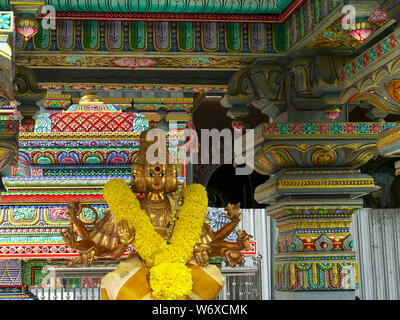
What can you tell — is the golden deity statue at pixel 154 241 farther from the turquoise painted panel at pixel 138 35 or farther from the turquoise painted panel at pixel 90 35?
the turquoise painted panel at pixel 90 35

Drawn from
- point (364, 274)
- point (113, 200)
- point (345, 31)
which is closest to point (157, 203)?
point (113, 200)

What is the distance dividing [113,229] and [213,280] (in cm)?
71

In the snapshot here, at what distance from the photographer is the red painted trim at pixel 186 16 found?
443 cm

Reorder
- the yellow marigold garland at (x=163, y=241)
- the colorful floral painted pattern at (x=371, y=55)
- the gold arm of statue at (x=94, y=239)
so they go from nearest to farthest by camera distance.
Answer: the colorful floral painted pattern at (x=371, y=55)
the yellow marigold garland at (x=163, y=241)
the gold arm of statue at (x=94, y=239)

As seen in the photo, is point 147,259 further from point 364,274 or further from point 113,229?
point 364,274

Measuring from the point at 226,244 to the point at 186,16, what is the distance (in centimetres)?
157

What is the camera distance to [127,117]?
565 cm

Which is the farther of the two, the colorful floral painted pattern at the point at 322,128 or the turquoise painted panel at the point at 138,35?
the colorful floral painted pattern at the point at 322,128

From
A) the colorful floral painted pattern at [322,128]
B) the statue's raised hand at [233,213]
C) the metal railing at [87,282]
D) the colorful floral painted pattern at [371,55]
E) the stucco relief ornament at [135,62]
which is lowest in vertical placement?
the metal railing at [87,282]

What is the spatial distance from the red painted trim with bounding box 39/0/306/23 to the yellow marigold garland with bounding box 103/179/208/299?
1126mm

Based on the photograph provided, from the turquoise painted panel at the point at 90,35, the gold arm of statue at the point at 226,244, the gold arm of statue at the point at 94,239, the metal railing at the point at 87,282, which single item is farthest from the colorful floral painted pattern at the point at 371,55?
the metal railing at the point at 87,282

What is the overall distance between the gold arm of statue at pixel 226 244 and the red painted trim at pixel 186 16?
1.31 m

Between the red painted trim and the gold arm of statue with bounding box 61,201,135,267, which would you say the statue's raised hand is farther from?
the red painted trim

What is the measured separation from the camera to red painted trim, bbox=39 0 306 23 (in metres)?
4.43
